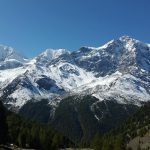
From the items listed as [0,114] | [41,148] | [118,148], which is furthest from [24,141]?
[0,114]

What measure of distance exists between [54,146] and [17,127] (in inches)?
699

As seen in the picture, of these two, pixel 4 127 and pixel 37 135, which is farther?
pixel 37 135

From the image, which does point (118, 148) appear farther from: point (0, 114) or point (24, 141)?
point (0, 114)

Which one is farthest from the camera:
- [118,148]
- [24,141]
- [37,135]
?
[118,148]

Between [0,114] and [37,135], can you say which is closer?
[0,114]

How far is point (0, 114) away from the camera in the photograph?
10325 cm

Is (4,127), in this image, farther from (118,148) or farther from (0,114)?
(118,148)

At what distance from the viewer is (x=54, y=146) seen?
Answer: 17275 cm

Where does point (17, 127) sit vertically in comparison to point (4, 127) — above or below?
above

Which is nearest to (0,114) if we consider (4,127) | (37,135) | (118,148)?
(4,127)

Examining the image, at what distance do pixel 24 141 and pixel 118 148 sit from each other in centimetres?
5239

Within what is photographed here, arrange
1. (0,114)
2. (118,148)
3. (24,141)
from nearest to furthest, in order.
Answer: (0,114), (24,141), (118,148)

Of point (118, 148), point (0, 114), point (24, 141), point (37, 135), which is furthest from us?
point (118, 148)

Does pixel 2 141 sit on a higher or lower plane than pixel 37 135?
lower
